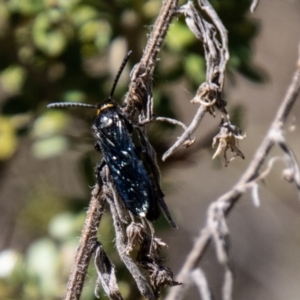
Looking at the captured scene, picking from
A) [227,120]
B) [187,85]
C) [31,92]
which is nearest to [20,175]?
[31,92]

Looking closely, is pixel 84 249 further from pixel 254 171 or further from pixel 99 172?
pixel 254 171

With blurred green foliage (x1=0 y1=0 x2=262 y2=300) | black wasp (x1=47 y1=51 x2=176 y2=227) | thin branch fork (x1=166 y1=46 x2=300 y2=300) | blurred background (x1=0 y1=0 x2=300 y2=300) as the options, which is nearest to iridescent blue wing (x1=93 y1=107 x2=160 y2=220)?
black wasp (x1=47 y1=51 x2=176 y2=227)

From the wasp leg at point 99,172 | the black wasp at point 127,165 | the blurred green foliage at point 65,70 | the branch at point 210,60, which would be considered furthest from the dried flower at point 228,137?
the blurred green foliage at point 65,70

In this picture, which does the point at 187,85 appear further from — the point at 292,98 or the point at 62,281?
the point at 292,98

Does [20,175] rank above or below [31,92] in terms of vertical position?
below

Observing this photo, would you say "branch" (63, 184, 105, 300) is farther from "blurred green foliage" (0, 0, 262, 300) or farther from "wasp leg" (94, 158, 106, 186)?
"blurred green foliage" (0, 0, 262, 300)
